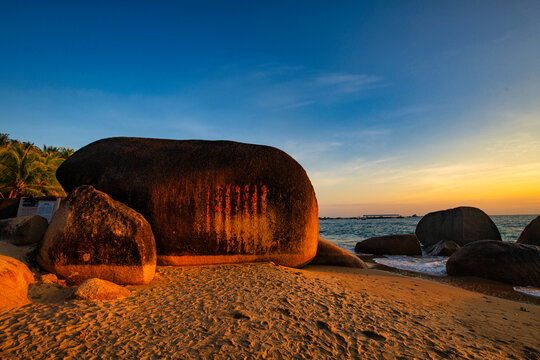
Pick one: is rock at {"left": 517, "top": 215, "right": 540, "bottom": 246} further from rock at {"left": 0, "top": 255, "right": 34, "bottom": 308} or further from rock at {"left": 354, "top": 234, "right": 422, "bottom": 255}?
rock at {"left": 0, "top": 255, "right": 34, "bottom": 308}

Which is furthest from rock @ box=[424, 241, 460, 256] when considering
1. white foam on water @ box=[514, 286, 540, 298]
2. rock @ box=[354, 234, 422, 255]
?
white foam on water @ box=[514, 286, 540, 298]

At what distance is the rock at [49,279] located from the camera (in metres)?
3.54

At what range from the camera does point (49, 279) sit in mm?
3594

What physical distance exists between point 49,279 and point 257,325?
2.97m

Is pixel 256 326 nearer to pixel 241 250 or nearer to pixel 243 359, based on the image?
pixel 243 359

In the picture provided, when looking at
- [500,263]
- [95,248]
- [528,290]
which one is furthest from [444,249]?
[95,248]

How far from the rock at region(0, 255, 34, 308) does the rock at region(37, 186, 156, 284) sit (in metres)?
0.43

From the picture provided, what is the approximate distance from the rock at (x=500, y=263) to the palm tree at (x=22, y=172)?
24.9 meters

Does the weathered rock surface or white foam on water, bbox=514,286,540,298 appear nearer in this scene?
white foam on water, bbox=514,286,540,298

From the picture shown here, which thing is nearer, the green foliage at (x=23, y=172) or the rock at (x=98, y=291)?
the rock at (x=98, y=291)

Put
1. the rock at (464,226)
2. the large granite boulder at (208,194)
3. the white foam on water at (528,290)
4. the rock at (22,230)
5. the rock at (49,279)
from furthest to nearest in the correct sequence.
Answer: the rock at (464,226) < the white foam on water at (528,290) < the large granite boulder at (208,194) < the rock at (22,230) < the rock at (49,279)

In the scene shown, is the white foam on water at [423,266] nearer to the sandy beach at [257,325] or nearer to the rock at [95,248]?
the sandy beach at [257,325]

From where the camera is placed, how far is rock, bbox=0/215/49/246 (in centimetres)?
458

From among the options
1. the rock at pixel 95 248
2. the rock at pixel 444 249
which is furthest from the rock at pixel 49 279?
the rock at pixel 444 249
